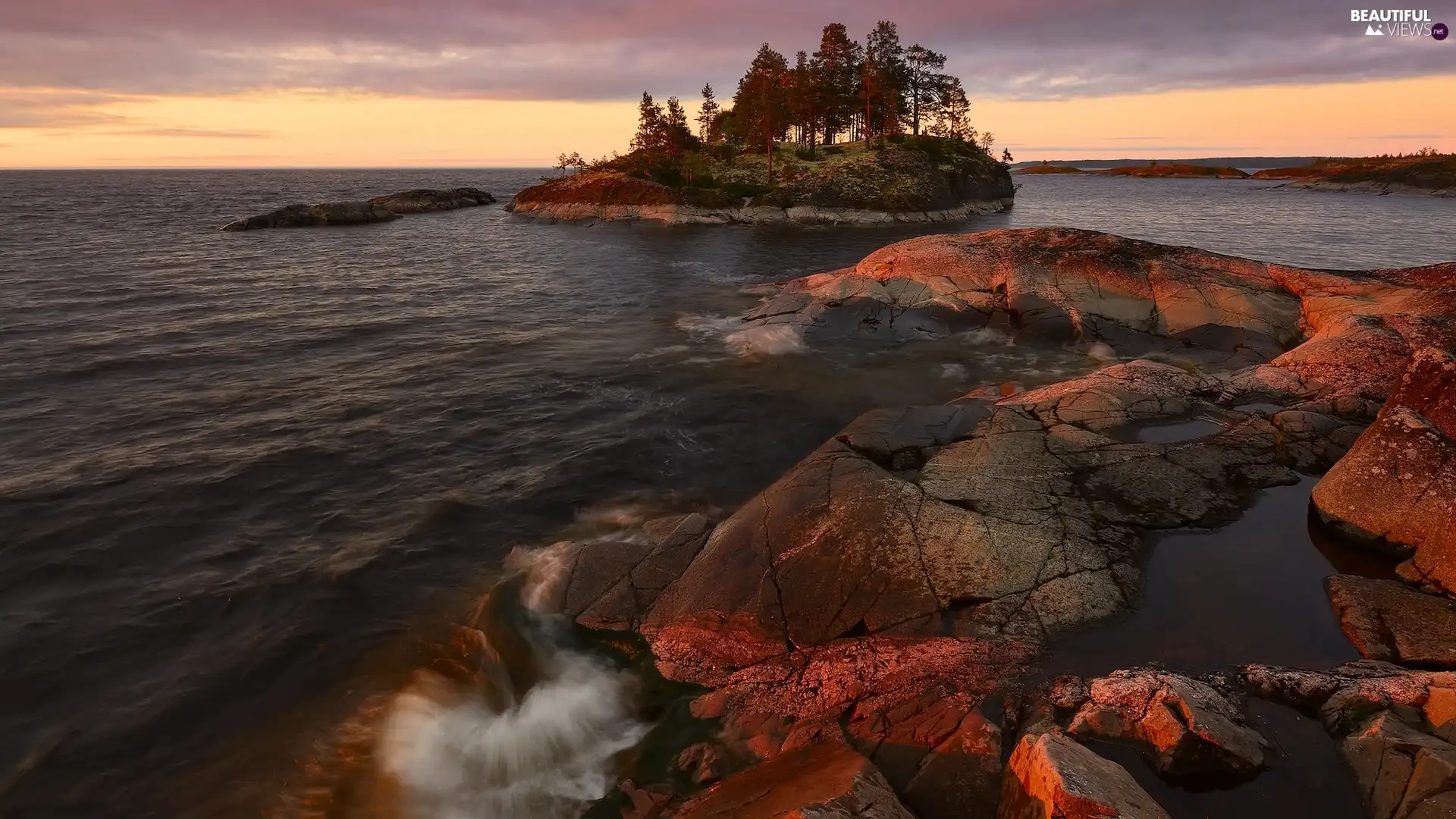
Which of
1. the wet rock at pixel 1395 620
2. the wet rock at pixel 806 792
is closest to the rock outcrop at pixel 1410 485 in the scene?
the wet rock at pixel 1395 620

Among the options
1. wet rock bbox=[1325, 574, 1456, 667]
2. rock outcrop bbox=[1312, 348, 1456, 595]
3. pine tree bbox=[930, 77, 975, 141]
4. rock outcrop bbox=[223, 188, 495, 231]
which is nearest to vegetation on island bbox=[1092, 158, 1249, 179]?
pine tree bbox=[930, 77, 975, 141]

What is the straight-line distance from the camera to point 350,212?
254 feet

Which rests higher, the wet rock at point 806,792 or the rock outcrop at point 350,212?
the rock outcrop at point 350,212

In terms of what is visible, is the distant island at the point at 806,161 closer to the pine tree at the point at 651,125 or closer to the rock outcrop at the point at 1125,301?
the pine tree at the point at 651,125

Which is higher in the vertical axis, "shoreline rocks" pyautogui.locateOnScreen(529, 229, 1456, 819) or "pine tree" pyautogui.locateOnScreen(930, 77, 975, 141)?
"pine tree" pyautogui.locateOnScreen(930, 77, 975, 141)

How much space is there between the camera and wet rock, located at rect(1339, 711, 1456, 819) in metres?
5.86

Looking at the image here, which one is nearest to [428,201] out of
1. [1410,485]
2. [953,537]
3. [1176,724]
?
[953,537]

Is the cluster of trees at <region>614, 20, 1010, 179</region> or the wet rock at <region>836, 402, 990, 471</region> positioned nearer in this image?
the wet rock at <region>836, 402, 990, 471</region>

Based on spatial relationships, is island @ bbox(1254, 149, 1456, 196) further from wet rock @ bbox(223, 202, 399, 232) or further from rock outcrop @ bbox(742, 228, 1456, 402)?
wet rock @ bbox(223, 202, 399, 232)

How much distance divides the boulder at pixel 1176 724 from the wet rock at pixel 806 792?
2.39m

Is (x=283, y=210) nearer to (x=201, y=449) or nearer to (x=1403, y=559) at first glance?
(x=201, y=449)

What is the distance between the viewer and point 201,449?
17703 mm

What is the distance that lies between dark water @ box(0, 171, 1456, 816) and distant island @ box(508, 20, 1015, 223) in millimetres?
32203

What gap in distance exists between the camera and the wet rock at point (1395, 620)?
8.27m
